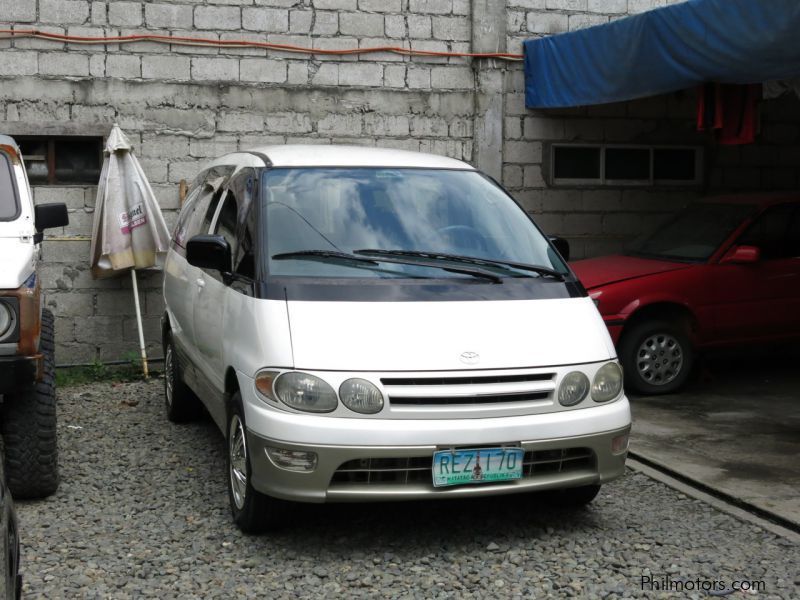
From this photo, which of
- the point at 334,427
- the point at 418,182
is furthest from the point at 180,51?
the point at 334,427

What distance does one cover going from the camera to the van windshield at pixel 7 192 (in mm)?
6254

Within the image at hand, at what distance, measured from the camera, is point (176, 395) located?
733 centimetres

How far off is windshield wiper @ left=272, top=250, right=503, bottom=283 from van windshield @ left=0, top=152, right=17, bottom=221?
2.05 meters

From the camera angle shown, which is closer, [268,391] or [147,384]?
[268,391]

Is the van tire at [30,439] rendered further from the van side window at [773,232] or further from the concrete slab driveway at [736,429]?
the van side window at [773,232]

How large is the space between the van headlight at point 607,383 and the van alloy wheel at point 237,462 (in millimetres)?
1669

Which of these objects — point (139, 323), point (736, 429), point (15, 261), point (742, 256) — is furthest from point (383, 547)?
point (139, 323)

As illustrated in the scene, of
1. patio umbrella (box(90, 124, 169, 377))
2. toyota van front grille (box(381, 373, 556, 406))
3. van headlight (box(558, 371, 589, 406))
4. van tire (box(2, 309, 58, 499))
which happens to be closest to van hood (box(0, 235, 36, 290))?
van tire (box(2, 309, 58, 499))

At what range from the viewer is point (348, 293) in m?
4.93

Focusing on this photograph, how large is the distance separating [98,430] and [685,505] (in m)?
4.06

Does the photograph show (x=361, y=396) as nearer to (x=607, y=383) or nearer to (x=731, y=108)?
(x=607, y=383)

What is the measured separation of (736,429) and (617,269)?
195 centimetres

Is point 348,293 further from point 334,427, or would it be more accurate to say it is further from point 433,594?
point 433,594
